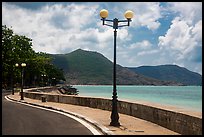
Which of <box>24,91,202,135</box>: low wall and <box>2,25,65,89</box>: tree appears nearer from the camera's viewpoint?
<box>24,91,202,135</box>: low wall

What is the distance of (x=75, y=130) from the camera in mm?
13148

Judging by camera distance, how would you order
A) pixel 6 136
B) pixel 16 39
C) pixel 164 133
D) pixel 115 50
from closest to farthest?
pixel 6 136 < pixel 164 133 < pixel 115 50 < pixel 16 39

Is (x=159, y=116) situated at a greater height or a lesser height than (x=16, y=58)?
lesser

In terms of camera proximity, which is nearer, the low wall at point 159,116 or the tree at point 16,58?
A: the low wall at point 159,116

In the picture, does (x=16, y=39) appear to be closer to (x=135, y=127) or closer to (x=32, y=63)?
(x=32, y=63)

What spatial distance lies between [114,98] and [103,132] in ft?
9.22

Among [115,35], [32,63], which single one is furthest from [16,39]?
[115,35]

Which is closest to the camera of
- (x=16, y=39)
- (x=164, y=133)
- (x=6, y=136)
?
(x=6, y=136)

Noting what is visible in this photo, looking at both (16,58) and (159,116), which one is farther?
(16,58)

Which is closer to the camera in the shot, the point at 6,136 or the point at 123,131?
the point at 6,136

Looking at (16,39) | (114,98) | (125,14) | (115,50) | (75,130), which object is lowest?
(75,130)

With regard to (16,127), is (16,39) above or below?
above

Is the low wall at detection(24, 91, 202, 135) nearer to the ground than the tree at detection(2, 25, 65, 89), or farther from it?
nearer to the ground

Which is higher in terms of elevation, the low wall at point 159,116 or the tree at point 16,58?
the tree at point 16,58
